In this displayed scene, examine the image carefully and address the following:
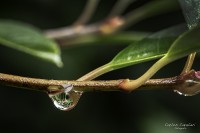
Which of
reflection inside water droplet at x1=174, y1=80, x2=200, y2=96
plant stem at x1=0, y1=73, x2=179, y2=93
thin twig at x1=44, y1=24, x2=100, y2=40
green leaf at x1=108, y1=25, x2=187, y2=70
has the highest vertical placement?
thin twig at x1=44, y1=24, x2=100, y2=40

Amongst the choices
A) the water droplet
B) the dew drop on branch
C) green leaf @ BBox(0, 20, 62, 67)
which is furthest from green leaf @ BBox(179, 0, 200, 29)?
green leaf @ BBox(0, 20, 62, 67)

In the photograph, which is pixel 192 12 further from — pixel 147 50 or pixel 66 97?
pixel 66 97

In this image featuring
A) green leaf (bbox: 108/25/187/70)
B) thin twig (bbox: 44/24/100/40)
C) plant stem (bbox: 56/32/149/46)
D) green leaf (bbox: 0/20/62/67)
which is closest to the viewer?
green leaf (bbox: 108/25/187/70)

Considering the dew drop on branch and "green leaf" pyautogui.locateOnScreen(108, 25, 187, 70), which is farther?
"green leaf" pyautogui.locateOnScreen(108, 25, 187, 70)

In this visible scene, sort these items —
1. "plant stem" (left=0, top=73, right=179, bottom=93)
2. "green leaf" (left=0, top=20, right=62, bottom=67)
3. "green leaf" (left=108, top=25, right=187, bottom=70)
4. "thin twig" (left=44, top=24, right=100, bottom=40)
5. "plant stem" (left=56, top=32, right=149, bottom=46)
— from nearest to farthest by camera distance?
1. "plant stem" (left=0, top=73, right=179, bottom=93)
2. "green leaf" (left=108, top=25, right=187, bottom=70)
3. "green leaf" (left=0, top=20, right=62, bottom=67)
4. "plant stem" (left=56, top=32, right=149, bottom=46)
5. "thin twig" (left=44, top=24, right=100, bottom=40)

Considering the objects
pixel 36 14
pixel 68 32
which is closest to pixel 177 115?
pixel 68 32

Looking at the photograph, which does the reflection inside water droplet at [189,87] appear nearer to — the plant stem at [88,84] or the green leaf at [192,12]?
the plant stem at [88,84]

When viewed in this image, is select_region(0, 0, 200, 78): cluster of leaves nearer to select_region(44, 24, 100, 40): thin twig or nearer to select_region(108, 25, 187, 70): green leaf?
select_region(108, 25, 187, 70): green leaf
